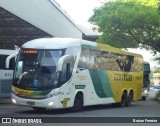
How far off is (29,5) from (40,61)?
1302cm

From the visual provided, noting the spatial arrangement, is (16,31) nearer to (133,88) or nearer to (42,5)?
(42,5)

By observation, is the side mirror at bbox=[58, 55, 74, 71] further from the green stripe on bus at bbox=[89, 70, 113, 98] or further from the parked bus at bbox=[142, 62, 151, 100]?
the parked bus at bbox=[142, 62, 151, 100]

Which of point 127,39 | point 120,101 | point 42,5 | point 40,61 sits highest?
point 42,5

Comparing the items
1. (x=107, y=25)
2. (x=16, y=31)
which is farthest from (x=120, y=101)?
(x=16, y=31)

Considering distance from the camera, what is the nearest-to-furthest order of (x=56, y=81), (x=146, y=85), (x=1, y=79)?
1. (x=56, y=81)
2. (x=1, y=79)
3. (x=146, y=85)


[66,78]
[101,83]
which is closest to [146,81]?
[101,83]

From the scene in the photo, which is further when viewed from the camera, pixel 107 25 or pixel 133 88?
pixel 107 25

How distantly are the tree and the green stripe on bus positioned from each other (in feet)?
28.5

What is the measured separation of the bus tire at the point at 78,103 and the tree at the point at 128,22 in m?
11.8

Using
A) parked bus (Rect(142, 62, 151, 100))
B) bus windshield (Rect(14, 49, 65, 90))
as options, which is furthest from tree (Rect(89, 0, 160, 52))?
bus windshield (Rect(14, 49, 65, 90))

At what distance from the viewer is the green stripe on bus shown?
2069cm

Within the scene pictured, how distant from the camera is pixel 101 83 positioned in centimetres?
2150

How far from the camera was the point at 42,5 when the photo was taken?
1344 inches

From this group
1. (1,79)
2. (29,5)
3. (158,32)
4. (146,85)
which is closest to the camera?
(1,79)
